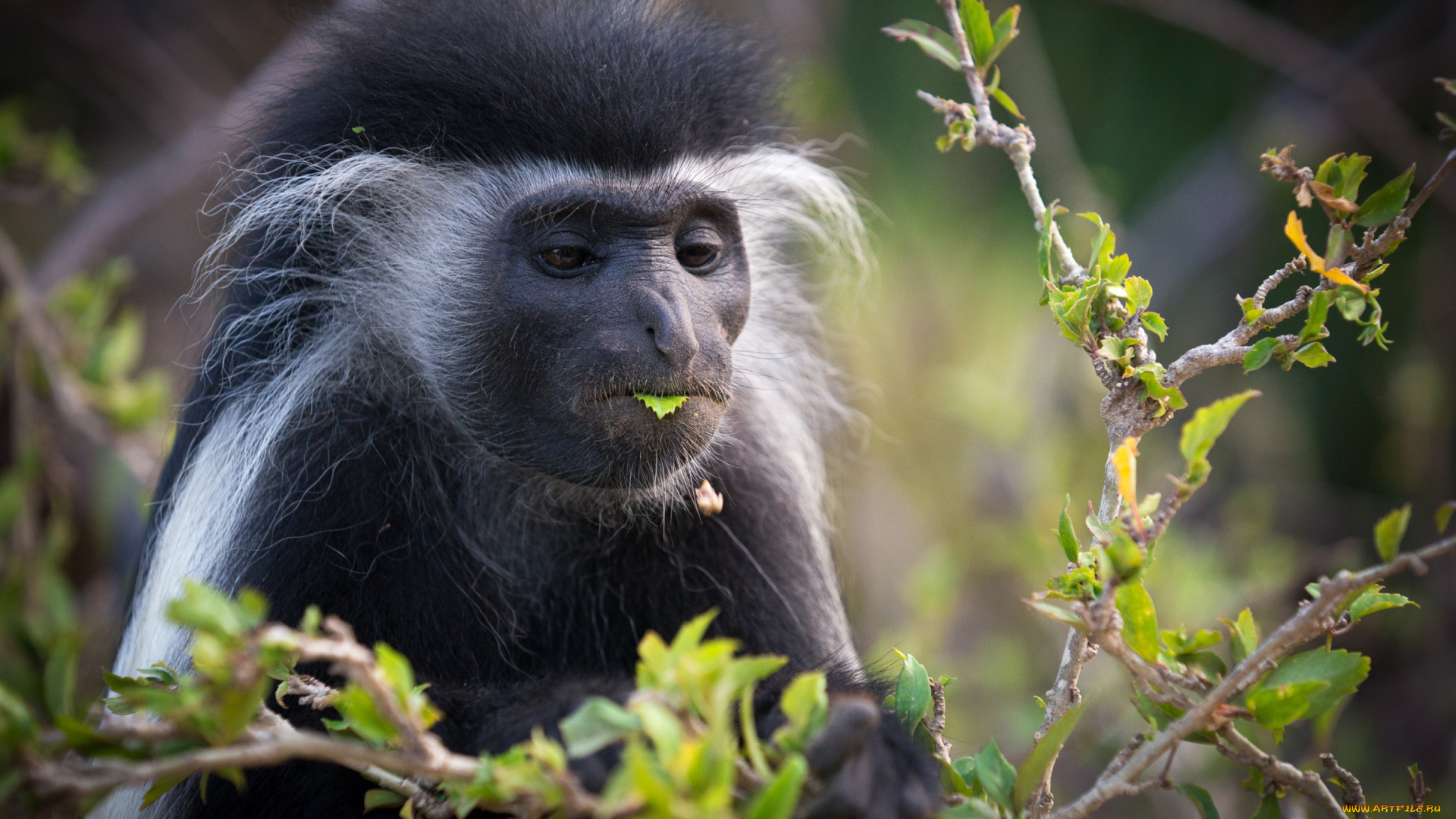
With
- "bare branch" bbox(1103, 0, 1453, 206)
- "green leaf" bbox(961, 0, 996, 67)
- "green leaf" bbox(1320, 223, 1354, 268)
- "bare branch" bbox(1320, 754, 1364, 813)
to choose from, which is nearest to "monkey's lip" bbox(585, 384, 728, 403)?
"green leaf" bbox(961, 0, 996, 67)

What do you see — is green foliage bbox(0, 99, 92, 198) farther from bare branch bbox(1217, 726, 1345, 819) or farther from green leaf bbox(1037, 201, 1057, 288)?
bare branch bbox(1217, 726, 1345, 819)

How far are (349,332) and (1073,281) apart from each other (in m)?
1.60

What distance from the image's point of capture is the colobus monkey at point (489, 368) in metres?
2.13

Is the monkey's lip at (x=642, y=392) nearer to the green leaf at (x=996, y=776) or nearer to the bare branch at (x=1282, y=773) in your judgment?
the green leaf at (x=996, y=776)

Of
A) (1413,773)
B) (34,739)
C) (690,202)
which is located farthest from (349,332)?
(1413,773)

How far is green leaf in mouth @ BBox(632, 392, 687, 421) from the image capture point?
6.72 ft

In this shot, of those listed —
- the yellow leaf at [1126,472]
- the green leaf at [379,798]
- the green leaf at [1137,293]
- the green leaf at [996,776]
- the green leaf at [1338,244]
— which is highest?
the green leaf at [1338,244]

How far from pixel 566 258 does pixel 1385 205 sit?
1.47 meters

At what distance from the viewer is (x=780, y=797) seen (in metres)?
1.10

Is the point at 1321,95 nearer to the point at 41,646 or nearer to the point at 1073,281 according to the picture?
the point at 1073,281

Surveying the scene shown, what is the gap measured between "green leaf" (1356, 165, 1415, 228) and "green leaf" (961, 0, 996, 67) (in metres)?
0.63

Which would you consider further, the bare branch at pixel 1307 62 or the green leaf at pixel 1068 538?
the bare branch at pixel 1307 62

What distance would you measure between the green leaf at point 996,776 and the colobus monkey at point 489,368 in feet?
1.52

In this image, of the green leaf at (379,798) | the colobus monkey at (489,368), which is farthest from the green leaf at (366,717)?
the colobus monkey at (489,368)
